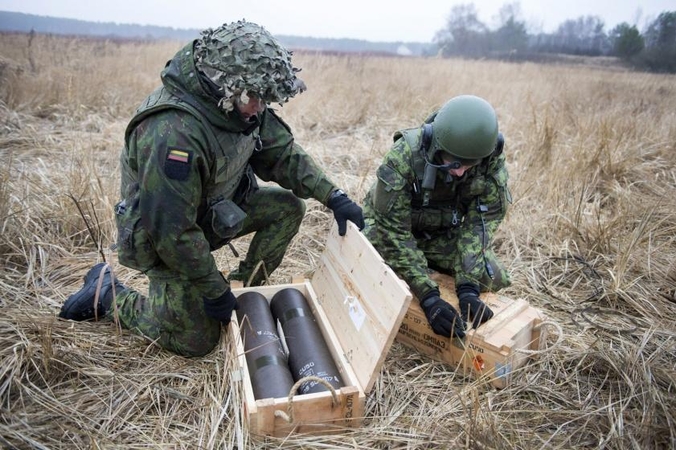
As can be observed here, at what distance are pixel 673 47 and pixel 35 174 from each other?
29.8 feet

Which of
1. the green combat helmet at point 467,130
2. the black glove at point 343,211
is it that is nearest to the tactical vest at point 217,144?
the black glove at point 343,211

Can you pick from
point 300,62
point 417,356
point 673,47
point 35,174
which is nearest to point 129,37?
point 300,62

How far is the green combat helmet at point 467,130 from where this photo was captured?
9.63 feet

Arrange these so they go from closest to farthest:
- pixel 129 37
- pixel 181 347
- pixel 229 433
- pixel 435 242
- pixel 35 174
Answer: pixel 229 433, pixel 181 347, pixel 435 242, pixel 35 174, pixel 129 37

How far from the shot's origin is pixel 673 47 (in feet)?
26.9

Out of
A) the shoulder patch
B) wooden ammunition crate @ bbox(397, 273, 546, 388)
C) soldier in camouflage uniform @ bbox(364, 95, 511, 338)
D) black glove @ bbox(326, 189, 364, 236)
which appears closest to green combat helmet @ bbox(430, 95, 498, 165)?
soldier in camouflage uniform @ bbox(364, 95, 511, 338)

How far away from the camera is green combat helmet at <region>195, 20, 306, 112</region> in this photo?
7.72ft

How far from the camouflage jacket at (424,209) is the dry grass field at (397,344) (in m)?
0.58

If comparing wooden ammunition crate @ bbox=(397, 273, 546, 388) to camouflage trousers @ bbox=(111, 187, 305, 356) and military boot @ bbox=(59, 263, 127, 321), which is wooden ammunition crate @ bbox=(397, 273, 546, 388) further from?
military boot @ bbox=(59, 263, 127, 321)

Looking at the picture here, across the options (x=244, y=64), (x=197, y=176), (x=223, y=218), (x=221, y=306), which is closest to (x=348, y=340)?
(x=221, y=306)

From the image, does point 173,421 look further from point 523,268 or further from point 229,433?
point 523,268

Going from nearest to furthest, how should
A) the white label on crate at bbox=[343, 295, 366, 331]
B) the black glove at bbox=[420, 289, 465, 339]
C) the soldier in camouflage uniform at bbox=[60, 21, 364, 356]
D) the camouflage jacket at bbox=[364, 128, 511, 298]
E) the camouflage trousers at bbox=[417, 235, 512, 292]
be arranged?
1. the soldier in camouflage uniform at bbox=[60, 21, 364, 356]
2. the white label on crate at bbox=[343, 295, 366, 331]
3. the black glove at bbox=[420, 289, 465, 339]
4. the camouflage jacket at bbox=[364, 128, 511, 298]
5. the camouflage trousers at bbox=[417, 235, 512, 292]

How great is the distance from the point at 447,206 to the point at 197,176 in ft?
5.94

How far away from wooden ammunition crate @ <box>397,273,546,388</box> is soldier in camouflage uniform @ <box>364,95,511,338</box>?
0.26ft
